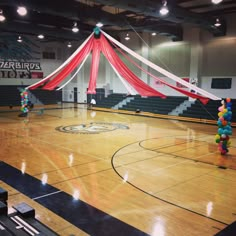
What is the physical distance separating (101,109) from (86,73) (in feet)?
14.3

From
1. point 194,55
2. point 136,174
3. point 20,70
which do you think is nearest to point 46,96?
point 20,70

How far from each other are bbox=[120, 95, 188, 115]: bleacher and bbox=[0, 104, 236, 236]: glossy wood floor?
491 cm

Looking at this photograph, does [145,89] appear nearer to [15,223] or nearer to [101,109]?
[15,223]

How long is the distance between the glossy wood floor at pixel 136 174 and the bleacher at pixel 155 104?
4.91 meters

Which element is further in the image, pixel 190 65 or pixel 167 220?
pixel 190 65

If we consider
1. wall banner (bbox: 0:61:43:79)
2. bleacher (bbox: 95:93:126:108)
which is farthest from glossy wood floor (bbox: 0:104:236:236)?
wall banner (bbox: 0:61:43:79)

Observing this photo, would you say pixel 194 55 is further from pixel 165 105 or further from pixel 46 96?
pixel 46 96

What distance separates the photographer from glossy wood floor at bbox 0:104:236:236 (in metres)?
3.30

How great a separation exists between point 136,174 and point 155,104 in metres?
10.0

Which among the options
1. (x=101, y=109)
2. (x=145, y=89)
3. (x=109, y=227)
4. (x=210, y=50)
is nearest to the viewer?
(x=109, y=227)

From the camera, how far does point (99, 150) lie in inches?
259

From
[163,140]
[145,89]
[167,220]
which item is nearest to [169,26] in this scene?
[163,140]

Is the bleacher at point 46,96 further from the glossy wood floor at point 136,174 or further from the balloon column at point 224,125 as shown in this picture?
the balloon column at point 224,125

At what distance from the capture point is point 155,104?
1463 centimetres
